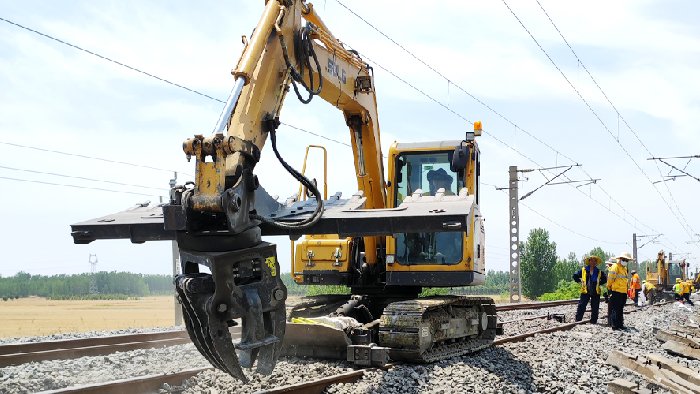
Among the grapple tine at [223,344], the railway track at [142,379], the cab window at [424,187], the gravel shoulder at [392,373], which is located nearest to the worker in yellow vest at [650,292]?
the gravel shoulder at [392,373]

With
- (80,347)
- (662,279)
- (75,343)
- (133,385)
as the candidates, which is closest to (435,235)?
(133,385)

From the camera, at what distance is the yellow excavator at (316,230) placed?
5.35 m

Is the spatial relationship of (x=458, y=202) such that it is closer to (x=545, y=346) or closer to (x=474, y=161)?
(x=474, y=161)

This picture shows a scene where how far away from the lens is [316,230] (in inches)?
245

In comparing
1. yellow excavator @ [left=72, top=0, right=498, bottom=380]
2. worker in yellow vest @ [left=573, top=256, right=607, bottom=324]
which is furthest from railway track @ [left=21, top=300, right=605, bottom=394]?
worker in yellow vest @ [left=573, top=256, right=607, bottom=324]

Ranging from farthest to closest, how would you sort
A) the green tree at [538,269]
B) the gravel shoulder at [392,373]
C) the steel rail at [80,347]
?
the green tree at [538,269] → the steel rail at [80,347] → the gravel shoulder at [392,373]

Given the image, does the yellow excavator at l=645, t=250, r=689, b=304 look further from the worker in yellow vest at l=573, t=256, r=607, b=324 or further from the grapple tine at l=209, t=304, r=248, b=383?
the grapple tine at l=209, t=304, r=248, b=383

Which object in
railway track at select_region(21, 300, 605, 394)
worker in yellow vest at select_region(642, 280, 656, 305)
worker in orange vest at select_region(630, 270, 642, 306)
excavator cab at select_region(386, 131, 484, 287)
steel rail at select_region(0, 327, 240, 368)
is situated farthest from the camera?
worker in yellow vest at select_region(642, 280, 656, 305)

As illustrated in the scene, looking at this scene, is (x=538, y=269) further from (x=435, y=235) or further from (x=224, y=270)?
(x=224, y=270)

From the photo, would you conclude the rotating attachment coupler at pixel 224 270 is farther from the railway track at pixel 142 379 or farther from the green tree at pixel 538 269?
the green tree at pixel 538 269

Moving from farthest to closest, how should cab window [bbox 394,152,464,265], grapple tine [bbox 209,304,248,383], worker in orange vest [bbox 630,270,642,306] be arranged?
1. worker in orange vest [bbox 630,270,642,306]
2. cab window [bbox 394,152,464,265]
3. grapple tine [bbox 209,304,248,383]

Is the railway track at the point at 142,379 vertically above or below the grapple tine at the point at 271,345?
below

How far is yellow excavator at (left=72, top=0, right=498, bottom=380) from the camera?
535 centimetres

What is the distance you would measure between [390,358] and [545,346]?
3.76 meters
